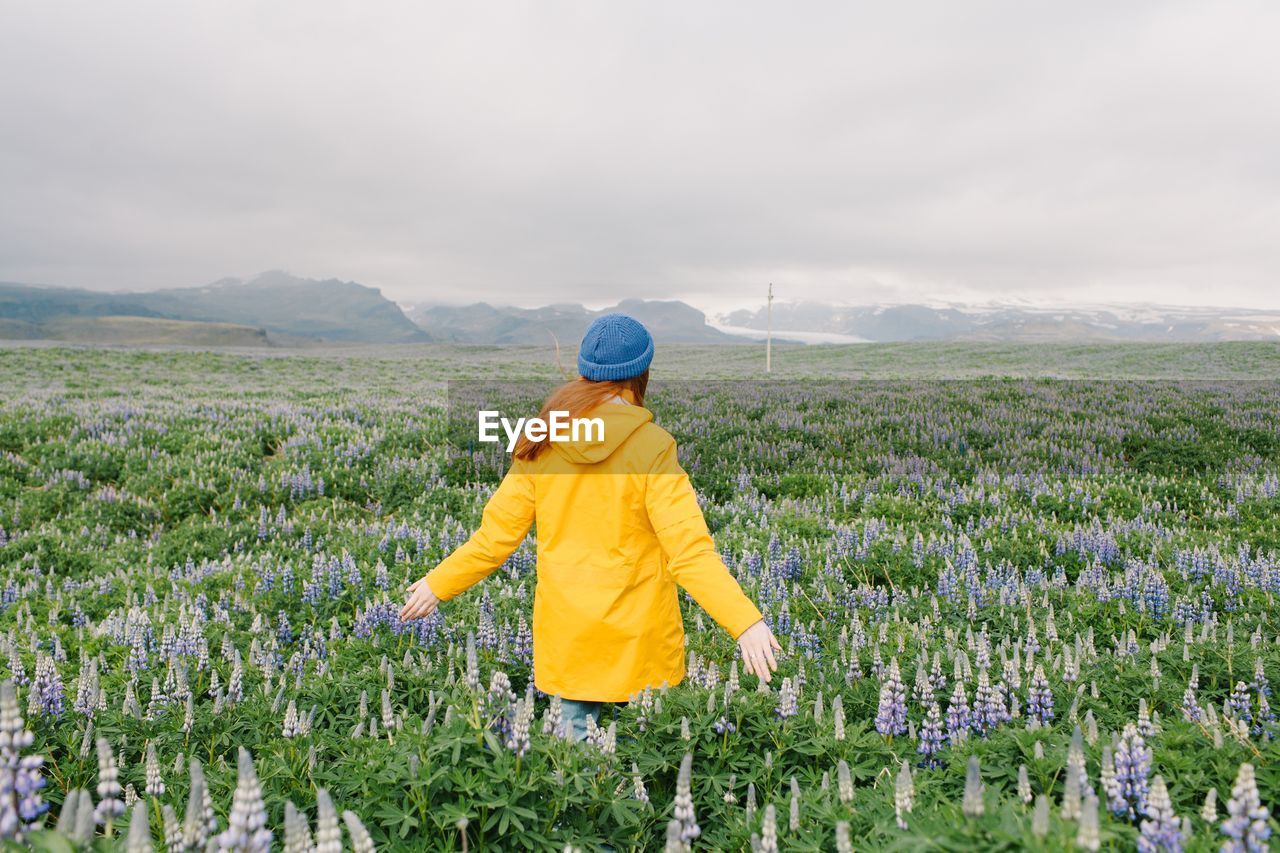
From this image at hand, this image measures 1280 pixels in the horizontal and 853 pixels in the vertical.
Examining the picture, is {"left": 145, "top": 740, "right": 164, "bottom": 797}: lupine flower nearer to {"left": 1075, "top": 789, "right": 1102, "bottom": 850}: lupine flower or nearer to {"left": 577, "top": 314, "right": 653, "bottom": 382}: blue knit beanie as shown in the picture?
{"left": 577, "top": 314, "right": 653, "bottom": 382}: blue knit beanie

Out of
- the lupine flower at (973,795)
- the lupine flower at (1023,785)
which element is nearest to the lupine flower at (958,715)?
the lupine flower at (1023,785)

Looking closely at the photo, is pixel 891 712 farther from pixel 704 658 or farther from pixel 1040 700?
pixel 704 658

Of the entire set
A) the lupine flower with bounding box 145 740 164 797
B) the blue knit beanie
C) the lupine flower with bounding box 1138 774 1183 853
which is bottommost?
the lupine flower with bounding box 145 740 164 797

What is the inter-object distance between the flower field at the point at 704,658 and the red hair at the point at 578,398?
3.81 ft

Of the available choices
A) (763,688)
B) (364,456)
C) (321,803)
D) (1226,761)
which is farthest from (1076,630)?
(364,456)

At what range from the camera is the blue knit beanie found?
4.09 m

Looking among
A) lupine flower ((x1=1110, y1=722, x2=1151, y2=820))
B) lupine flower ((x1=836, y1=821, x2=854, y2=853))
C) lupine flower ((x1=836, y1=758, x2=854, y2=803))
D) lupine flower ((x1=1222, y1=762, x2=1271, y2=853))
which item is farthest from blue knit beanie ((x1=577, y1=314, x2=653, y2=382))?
lupine flower ((x1=1222, y1=762, x2=1271, y2=853))

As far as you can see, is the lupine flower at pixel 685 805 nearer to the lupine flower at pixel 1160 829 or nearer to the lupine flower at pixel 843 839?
the lupine flower at pixel 843 839

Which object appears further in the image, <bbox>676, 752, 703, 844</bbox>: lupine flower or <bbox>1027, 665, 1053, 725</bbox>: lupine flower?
<bbox>1027, 665, 1053, 725</bbox>: lupine flower

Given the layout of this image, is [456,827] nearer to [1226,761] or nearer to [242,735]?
[242,735]

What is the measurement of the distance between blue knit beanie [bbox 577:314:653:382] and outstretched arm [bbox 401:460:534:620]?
73 cm

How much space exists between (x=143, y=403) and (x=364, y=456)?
10299 millimetres

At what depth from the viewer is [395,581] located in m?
6.85

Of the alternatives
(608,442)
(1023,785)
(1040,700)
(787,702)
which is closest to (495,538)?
(608,442)
